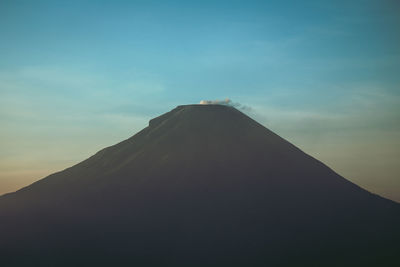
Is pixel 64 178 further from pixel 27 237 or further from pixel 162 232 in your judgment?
pixel 162 232

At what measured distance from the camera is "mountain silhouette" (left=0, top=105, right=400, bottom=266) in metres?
102

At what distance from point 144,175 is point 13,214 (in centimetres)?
3379

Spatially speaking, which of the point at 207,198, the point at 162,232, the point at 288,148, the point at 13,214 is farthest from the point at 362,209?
the point at 13,214

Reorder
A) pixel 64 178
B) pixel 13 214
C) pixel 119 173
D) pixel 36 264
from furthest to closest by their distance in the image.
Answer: pixel 64 178 → pixel 119 173 → pixel 13 214 → pixel 36 264

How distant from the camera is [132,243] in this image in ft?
346

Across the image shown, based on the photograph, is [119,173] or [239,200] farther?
[119,173]

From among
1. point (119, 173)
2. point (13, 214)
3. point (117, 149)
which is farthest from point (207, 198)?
point (13, 214)

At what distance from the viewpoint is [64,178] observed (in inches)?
5433

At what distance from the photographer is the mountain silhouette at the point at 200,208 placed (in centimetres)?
10156

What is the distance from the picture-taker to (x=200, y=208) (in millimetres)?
116875

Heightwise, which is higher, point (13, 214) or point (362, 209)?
point (13, 214)

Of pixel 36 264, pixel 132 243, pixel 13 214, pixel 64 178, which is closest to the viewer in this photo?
pixel 36 264

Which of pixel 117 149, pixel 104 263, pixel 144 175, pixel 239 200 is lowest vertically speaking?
pixel 104 263

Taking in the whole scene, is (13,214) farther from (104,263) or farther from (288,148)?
(288,148)
